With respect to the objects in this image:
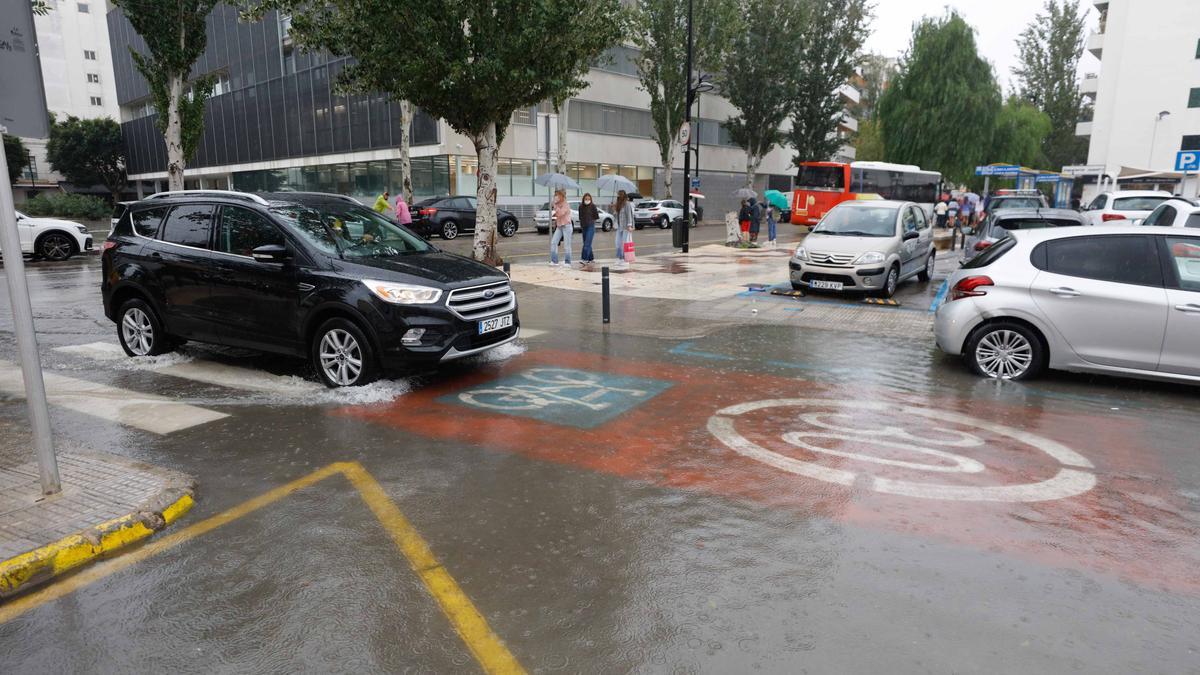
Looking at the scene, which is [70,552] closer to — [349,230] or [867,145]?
[349,230]

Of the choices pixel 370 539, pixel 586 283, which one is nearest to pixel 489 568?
pixel 370 539

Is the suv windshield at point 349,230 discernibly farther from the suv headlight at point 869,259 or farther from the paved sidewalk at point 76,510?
the suv headlight at point 869,259

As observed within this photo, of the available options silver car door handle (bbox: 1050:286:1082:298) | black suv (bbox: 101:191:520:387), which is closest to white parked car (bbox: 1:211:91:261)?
black suv (bbox: 101:191:520:387)

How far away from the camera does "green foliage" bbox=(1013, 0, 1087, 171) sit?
213 ft

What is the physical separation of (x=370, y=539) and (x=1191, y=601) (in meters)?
4.08

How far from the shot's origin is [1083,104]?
6850cm

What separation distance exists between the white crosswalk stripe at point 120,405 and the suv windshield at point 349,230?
192cm

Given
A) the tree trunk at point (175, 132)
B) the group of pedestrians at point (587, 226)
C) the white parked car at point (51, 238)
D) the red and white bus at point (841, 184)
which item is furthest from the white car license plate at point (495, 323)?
the red and white bus at point (841, 184)

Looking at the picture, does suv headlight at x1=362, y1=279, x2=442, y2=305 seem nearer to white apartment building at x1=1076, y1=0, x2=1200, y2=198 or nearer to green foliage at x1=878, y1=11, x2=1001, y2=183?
green foliage at x1=878, y1=11, x2=1001, y2=183

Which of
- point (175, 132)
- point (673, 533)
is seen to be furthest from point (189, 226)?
point (175, 132)

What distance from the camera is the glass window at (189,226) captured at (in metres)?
7.51

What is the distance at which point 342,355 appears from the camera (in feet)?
22.5

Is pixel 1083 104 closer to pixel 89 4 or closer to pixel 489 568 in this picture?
pixel 489 568

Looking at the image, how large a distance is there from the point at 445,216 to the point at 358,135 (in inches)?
601
